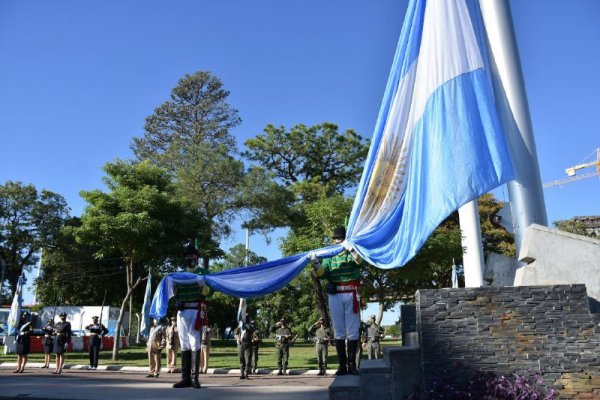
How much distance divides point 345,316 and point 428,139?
2.65 meters

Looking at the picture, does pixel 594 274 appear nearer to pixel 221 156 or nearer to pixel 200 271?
pixel 200 271

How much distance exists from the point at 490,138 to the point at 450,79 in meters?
1.03

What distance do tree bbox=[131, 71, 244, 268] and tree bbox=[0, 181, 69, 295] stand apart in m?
7.64

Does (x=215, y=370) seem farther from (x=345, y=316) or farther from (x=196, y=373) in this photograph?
(x=345, y=316)

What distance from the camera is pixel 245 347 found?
48.9 ft

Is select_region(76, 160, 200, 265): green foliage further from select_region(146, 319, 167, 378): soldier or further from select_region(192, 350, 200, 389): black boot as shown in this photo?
select_region(192, 350, 200, 389): black boot

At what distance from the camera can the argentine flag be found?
6.55 m

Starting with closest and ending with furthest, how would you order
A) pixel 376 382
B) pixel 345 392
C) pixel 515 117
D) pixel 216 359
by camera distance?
pixel 345 392 → pixel 376 382 → pixel 515 117 → pixel 216 359

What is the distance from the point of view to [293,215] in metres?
31.8

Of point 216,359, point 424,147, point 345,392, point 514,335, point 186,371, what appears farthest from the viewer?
point 216,359

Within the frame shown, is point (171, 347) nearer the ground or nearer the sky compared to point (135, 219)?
nearer the ground

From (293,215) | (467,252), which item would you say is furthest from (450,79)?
(293,215)

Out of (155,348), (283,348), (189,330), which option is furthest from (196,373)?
(283,348)

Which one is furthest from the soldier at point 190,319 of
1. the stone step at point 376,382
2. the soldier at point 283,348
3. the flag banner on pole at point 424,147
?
the soldier at point 283,348
